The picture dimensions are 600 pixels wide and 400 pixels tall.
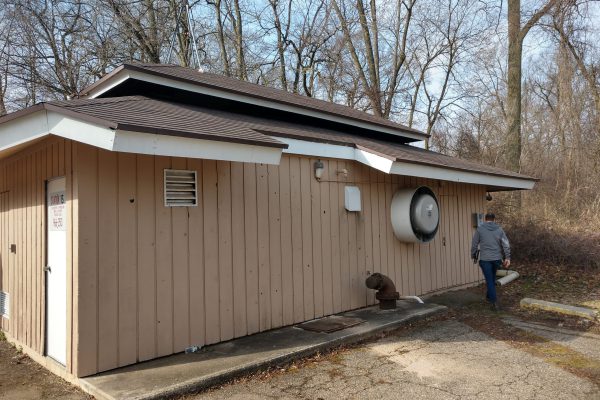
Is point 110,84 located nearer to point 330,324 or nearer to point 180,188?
point 180,188

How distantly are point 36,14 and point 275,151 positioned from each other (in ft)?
55.1

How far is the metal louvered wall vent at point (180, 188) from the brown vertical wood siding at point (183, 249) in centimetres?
7

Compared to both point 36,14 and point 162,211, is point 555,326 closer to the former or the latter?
point 162,211

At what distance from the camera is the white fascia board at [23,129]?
4.37 meters

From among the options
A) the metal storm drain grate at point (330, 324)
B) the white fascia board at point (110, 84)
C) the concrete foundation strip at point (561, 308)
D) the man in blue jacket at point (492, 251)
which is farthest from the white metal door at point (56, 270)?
Answer: the concrete foundation strip at point (561, 308)

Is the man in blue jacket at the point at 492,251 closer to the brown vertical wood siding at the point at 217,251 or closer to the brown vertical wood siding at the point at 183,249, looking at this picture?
the brown vertical wood siding at the point at 217,251

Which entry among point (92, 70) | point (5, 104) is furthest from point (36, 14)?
point (5, 104)

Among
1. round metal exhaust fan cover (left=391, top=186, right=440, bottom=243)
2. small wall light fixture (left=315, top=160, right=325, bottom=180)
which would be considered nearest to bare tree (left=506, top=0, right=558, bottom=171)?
round metal exhaust fan cover (left=391, top=186, right=440, bottom=243)

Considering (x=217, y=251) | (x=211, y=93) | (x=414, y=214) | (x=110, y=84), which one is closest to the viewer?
(x=217, y=251)

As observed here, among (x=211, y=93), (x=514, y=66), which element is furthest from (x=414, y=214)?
(x=514, y=66)

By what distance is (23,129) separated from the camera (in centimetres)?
456

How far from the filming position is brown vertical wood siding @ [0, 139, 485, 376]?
447 centimetres

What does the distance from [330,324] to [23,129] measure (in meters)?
4.27

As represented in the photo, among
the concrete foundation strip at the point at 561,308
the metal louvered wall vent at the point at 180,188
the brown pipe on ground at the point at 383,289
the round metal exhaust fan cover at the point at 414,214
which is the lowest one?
the concrete foundation strip at the point at 561,308
